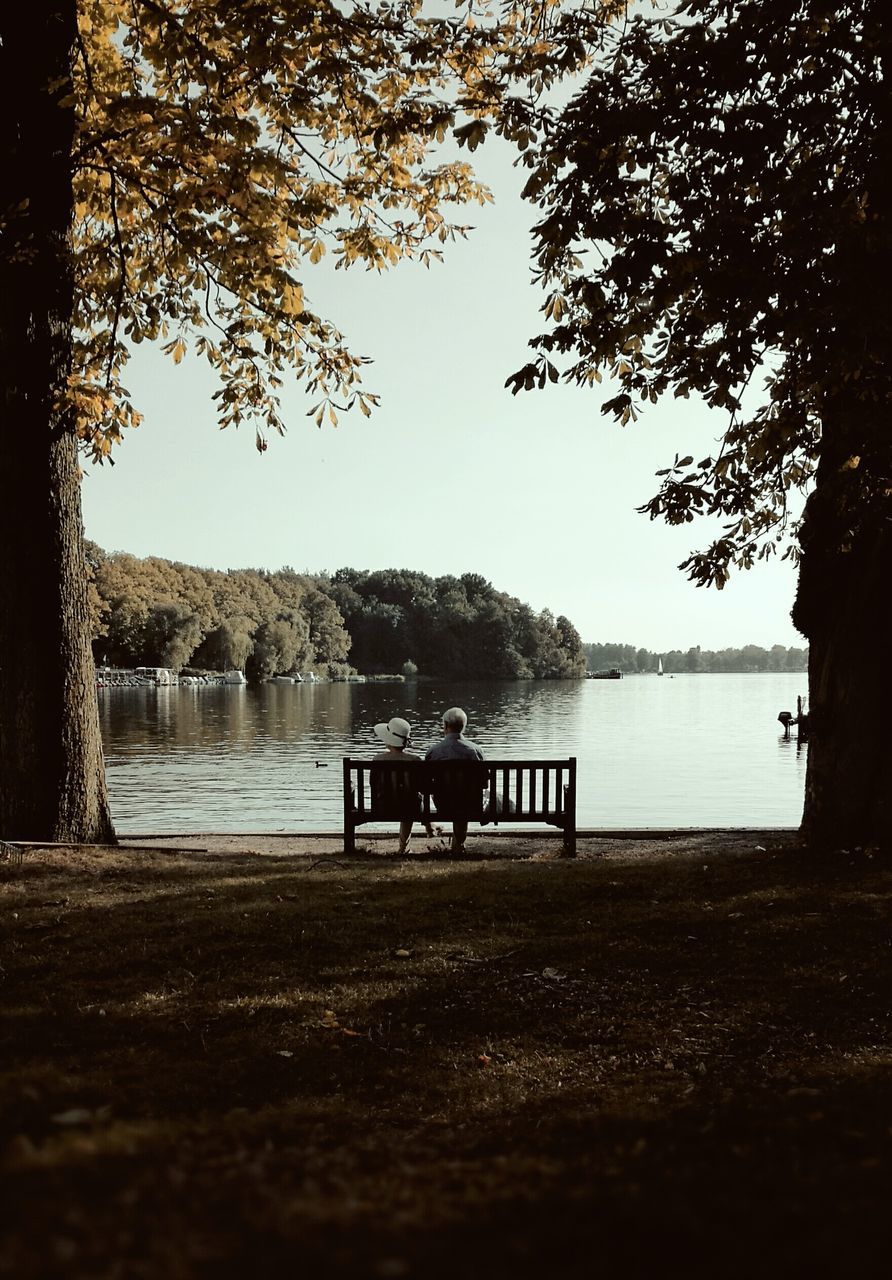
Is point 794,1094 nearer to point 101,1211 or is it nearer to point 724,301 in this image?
point 101,1211

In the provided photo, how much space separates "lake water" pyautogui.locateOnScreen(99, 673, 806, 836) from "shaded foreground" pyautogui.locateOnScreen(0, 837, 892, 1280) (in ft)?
28.0

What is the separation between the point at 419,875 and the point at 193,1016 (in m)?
4.00

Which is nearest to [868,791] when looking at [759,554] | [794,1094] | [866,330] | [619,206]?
[759,554]

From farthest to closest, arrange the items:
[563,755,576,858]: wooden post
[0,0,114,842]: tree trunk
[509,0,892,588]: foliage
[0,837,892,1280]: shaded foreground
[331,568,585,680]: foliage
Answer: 1. [331,568,585,680]: foliage
2. [563,755,576,858]: wooden post
3. [0,0,114,842]: tree trunk
4. [509,0,892,588]: foliage
5. [0,837,892,1280]: shaded foreground

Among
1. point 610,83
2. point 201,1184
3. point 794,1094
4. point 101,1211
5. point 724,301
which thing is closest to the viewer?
point 101,1211

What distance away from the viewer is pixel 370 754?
44.7 meters

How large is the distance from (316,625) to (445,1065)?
526ft

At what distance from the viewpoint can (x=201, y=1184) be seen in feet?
6.64

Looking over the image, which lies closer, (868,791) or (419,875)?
(419,875)

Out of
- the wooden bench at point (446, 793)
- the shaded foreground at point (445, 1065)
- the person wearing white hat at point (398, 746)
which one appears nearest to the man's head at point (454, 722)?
the person wearing white hat at point (398, 746)

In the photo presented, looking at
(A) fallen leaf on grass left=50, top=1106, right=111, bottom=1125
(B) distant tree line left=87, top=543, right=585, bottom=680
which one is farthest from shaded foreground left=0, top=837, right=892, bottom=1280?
(B) distant tree line left=87, top=543, right=585, bottom=680

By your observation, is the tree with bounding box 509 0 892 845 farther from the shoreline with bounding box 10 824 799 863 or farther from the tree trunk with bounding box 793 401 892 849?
the shoreline with bounding box 10 824 799 863

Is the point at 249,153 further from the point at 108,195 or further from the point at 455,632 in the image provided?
the point at 455,632

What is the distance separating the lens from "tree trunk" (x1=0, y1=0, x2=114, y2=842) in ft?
29.9
